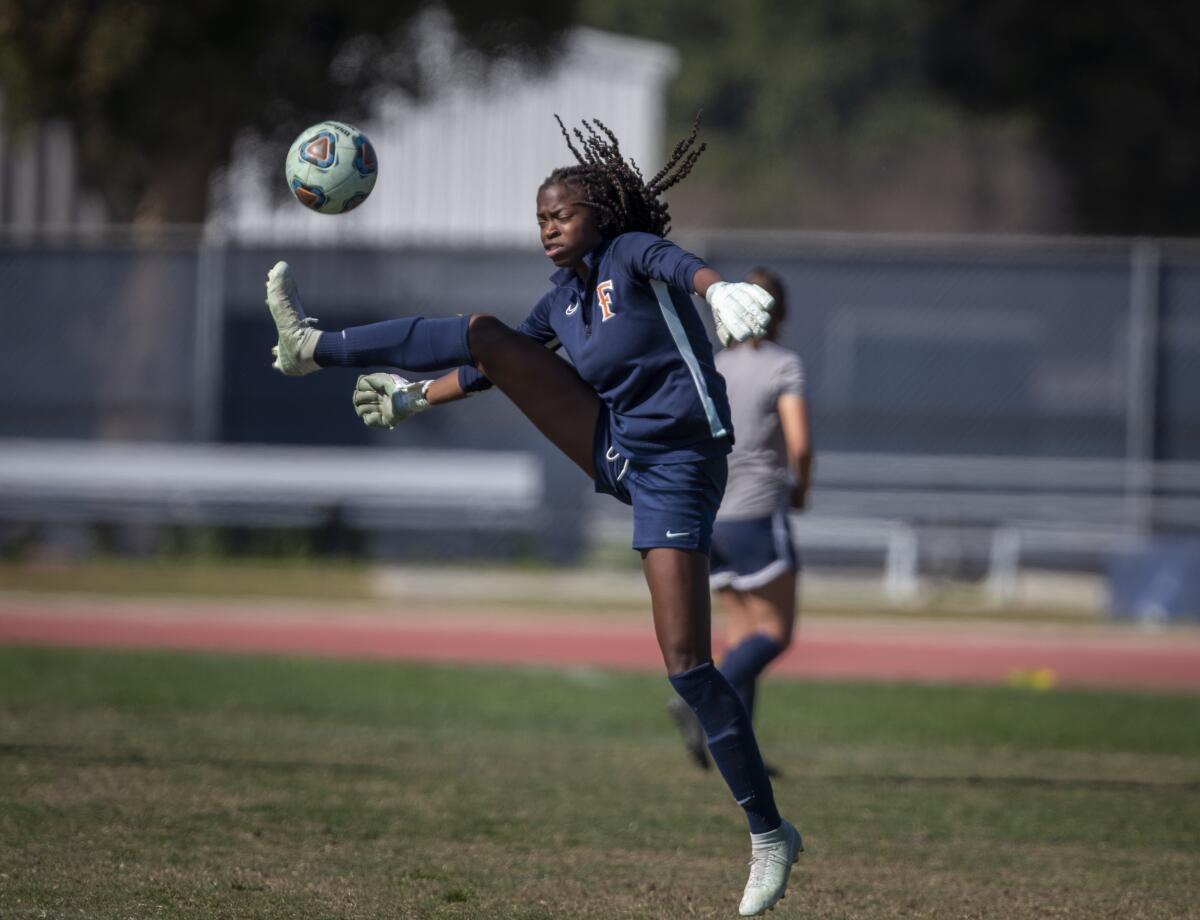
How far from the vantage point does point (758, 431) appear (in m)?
8.41

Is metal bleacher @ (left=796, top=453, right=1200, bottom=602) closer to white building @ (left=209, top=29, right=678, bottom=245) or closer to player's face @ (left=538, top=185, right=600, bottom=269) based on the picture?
white building @ (left=209, top=29, right=678, bottom=245)

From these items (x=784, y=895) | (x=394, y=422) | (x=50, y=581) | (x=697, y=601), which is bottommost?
(x=50, y=581)

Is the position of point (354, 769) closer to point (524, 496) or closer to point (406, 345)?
point (406, 345)

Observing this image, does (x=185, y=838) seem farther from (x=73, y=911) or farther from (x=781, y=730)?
(x=781, y=730)

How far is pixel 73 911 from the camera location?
5.23 meters

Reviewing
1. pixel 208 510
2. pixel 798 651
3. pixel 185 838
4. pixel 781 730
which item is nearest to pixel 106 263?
pixel 208 510

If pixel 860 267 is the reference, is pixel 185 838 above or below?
below

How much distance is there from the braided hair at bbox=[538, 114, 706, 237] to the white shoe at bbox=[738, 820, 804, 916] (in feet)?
6.77

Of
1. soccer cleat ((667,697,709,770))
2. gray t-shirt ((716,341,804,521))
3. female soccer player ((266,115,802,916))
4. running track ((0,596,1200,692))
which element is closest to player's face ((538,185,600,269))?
female soccer player ((266,115,802,916))

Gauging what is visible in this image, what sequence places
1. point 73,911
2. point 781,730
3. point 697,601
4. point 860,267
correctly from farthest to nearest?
1. point 860,267
2. point 781,730
3. point 697,601
4. point 73,911

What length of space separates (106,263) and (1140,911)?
16.5 metres

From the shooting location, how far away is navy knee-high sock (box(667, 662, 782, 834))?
18.5ft

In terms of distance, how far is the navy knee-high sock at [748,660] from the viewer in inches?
320

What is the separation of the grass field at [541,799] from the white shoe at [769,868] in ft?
0.61
